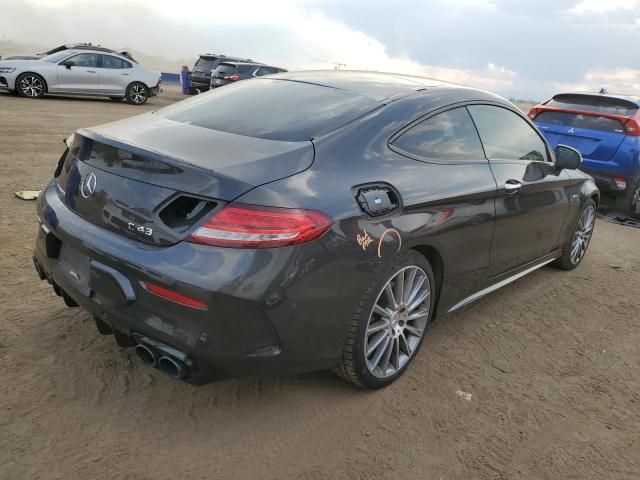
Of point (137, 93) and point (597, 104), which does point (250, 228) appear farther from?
point (137, 93)

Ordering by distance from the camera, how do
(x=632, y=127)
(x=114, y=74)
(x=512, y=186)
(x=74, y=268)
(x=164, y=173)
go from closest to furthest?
(x=164, y=173) → (x=74, y=268) → (x=512, y=186) → (x=632, y=127) → (x=114, y=74)

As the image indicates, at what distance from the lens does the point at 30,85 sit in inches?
582

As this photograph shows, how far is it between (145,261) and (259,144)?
29.1 inches

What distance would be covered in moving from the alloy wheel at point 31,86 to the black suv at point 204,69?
7.06 meters

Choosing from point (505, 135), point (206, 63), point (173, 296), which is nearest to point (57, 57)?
point (206, 63)

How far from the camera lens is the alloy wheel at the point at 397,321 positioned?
285 cm

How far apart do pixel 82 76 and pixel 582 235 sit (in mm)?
14556

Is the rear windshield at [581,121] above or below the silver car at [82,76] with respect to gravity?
above

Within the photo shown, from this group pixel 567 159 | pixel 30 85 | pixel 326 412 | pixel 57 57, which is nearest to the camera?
pixel 326 412

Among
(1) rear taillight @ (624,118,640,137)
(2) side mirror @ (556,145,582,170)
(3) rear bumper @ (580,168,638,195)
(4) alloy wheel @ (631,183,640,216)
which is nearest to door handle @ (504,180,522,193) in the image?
(2) side mirror @ (556,145,582,170)

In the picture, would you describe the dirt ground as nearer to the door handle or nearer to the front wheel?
the door handle

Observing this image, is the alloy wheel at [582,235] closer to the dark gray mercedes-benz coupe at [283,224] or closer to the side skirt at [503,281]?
the side skirt at [503,281]

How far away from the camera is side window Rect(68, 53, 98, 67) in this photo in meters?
15.6

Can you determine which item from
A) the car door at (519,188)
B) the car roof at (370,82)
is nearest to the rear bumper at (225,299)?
the car roof at (370,82)
